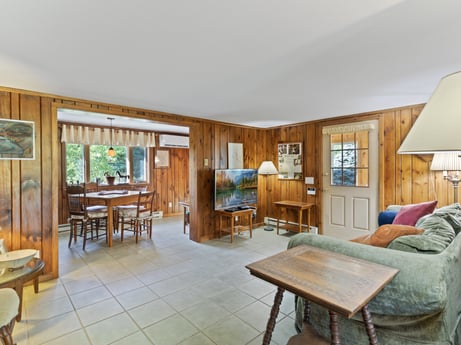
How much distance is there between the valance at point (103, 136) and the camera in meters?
5.06

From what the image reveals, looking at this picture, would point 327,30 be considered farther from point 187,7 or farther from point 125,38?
point 125,38

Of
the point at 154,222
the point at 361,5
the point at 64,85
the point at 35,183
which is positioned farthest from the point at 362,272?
the point at 154,222

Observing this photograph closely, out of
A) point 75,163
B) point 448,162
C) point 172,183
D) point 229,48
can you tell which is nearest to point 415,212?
point 448,162

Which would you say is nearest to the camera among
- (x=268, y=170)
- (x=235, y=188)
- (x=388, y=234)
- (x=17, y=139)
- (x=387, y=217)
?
(x=388, y=234)

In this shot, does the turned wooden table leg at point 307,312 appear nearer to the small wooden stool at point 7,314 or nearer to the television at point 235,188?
the small wooden stool at point 7,314

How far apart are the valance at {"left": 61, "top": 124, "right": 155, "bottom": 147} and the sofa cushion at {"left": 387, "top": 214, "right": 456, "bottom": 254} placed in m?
5.62

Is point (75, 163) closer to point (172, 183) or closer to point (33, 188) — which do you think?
point (172, 183)

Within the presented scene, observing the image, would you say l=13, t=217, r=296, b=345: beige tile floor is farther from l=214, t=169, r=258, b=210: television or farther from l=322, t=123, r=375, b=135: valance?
l=322, t=123, r=375, b=135: valance

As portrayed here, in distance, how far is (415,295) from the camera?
1.27 metres

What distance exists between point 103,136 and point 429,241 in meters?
5.85

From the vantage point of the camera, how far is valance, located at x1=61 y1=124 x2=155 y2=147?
16.6ft

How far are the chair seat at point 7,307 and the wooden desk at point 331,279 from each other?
5.17 ft

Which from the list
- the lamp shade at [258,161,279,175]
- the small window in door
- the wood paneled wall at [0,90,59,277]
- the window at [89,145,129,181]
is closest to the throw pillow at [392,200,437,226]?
the small window in door

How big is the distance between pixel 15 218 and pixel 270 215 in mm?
4418
